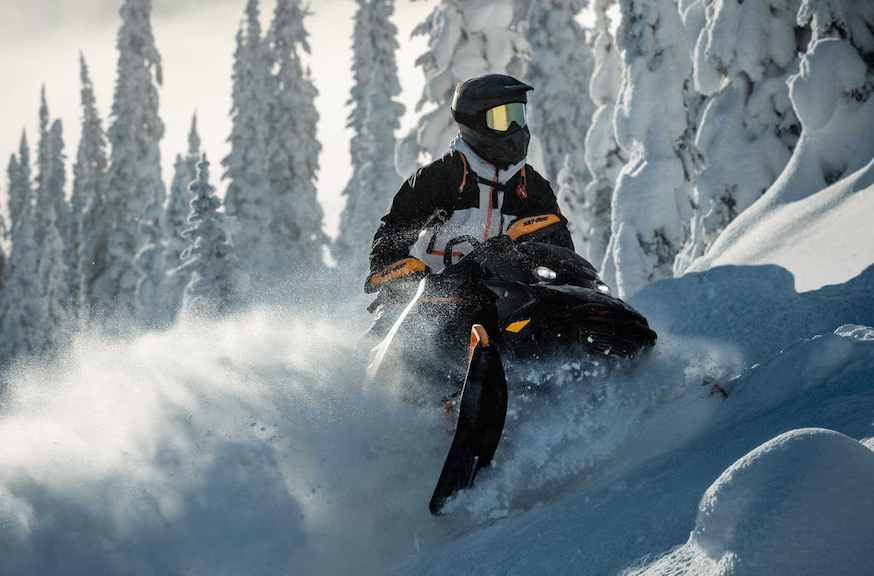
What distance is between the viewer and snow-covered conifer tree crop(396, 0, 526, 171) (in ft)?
Answer: 65.8

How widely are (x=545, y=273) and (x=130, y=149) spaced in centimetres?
4467

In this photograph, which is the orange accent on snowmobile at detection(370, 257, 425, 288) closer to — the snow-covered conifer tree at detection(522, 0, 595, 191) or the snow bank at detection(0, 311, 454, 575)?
the snow bank at detection(0, 311, 454, 575)

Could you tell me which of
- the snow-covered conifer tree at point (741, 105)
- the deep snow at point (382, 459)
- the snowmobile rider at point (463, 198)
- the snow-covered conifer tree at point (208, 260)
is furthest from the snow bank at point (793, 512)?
the snow-covered conifer tree at point (208, 260)

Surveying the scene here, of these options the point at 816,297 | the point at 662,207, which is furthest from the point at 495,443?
the point at 662,207

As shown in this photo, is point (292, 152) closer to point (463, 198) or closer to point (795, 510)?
point (463, 198)

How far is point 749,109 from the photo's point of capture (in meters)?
12.6

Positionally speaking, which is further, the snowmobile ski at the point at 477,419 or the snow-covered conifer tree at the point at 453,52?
the snow-covered conifer tree at the point at 453,52

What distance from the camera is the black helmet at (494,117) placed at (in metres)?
5.40

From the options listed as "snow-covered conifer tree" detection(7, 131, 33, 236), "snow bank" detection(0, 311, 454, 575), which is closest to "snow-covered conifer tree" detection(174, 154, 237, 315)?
"snow bank" detection(0, 311, 454, 575)

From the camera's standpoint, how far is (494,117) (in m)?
5.41

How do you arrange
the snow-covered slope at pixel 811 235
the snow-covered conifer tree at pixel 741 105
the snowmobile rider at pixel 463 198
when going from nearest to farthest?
the snowmobile rider at pixel 463 198, the snow-covered slope at pixel 811 235, the snow-covered conifer tree at pixel 741 105

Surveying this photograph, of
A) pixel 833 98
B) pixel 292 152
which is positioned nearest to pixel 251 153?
pixel 292 152

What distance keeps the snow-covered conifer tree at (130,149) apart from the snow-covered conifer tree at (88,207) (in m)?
1.04

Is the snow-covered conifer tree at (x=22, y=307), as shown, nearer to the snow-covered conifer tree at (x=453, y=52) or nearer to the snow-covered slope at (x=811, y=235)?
the snow-covered conifer tree at (x=453, y=52)
